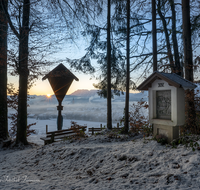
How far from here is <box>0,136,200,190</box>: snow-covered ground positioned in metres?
3.22

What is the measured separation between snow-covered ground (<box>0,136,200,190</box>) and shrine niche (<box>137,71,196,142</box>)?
74cm

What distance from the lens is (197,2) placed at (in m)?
7.98

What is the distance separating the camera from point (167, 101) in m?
5.62

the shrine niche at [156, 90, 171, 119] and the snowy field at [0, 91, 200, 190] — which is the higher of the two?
the shrine niche at [156, 90, 171, 119]

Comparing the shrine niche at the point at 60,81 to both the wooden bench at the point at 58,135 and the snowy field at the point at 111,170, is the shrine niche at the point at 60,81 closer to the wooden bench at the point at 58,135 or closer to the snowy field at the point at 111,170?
the wooden bench at the point at 58,135

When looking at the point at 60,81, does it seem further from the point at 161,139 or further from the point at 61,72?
the point at 161,139

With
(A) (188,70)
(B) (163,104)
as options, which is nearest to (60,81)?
(B) (163,104)

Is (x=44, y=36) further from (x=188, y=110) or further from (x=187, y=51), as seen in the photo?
(x=188, y=110)

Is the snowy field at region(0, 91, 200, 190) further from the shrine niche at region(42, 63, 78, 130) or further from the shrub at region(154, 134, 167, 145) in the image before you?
the shrine niche at region(42, 63, 78, 130)

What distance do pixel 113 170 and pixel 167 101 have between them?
10.5 ft

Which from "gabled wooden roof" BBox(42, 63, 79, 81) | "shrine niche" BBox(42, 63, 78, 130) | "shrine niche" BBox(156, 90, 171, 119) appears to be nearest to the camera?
"shrine niche" BBox(156, 90, 171, 119)

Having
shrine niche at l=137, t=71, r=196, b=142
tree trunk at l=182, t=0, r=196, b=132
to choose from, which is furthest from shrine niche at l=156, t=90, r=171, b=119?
tree trunk at l=182, t=0, r=196, b=132

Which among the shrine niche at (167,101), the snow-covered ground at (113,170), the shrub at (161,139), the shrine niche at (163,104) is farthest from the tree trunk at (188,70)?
the snow-covered ground at (113,170)

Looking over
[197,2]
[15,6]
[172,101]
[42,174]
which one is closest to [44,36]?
[15,6]
